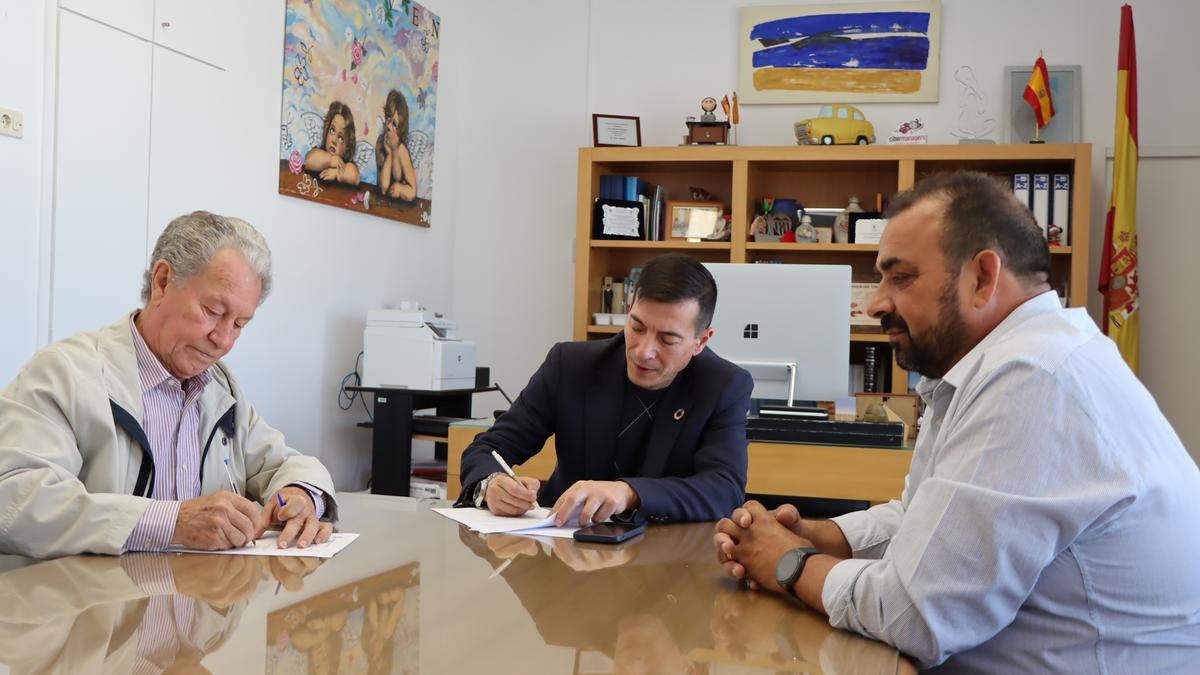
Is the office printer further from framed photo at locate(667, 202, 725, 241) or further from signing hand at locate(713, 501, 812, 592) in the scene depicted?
signing hand at locate(713, 501, 812, 592)

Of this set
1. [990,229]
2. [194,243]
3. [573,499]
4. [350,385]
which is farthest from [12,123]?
[990,229]

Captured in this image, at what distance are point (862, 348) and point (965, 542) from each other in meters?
4.35

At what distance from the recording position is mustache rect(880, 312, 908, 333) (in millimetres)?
1541

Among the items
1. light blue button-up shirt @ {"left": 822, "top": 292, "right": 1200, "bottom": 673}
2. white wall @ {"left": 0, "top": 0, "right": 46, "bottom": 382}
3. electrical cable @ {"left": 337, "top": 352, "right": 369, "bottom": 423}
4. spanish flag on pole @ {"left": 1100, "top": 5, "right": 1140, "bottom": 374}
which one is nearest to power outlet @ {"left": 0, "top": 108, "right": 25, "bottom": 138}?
white wall @ {"left": 0, "top": 0, "right": 46, "bottom": 382}

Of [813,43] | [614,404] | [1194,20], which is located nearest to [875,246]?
[813,43]

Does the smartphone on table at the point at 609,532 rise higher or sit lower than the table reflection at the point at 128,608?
lower

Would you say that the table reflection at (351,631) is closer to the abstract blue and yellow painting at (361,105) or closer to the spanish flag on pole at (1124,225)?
the abstract blue and yellow painting at (361,105)

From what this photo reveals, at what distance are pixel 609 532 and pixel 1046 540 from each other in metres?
0.79

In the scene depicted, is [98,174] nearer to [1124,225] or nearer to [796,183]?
[796,183]

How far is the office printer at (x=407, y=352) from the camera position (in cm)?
469

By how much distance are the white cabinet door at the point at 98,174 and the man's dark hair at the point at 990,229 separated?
9.12 ft

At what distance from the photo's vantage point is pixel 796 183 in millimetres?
5629

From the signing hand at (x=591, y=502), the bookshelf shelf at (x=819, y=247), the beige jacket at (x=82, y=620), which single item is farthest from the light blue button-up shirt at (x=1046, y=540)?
the bookshelf shelf at (x=819, y=247)

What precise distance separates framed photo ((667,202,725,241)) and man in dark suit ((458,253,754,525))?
309 centimetres
